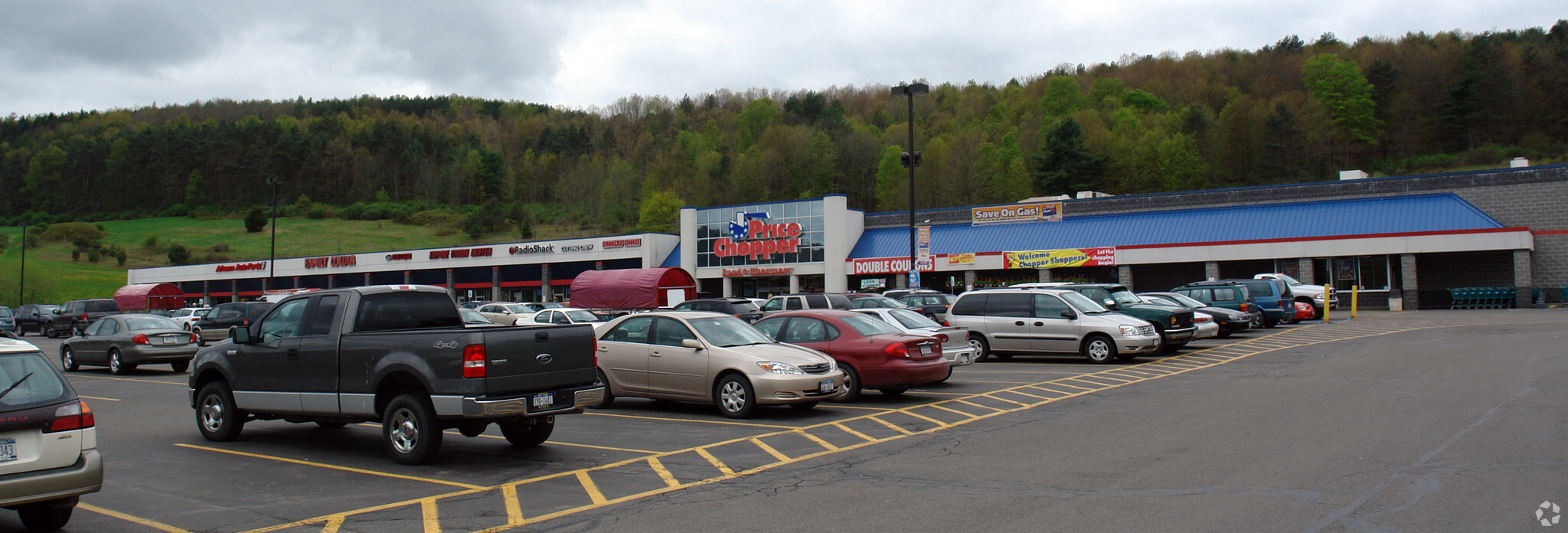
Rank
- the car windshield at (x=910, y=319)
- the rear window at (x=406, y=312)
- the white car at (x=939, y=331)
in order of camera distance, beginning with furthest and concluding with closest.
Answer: the car windshield at (x=910, y=319) < the white car at (x=939, y=331) < the rear window at (x=406, y=312)

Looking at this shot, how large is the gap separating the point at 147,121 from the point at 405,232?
61.0 metres

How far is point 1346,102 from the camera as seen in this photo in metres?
80.0

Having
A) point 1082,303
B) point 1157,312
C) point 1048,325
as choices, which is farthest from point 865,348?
point 1157,312

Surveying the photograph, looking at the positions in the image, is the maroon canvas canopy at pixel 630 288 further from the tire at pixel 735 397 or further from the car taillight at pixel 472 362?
the car taillight at pixel 472 362

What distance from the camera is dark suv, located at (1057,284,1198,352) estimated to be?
20.4 m

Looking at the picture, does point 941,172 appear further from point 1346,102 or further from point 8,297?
point 8,297

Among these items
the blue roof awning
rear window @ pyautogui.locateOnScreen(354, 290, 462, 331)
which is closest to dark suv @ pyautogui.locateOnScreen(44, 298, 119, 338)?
the blue roof awning

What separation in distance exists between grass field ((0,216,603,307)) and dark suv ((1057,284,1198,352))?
241 feet

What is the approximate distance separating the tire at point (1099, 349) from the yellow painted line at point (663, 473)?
505 inches

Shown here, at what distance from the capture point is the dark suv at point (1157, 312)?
2035cm

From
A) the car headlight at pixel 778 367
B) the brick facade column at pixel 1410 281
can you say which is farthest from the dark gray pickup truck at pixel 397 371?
the brick facade column at pixel 1410 281

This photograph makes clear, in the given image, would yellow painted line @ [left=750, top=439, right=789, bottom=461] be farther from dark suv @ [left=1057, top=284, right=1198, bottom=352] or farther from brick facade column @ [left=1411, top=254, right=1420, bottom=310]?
brick facade column @ [left=1411, top=254, right=1420, bottom=310]

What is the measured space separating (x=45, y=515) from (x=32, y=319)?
50612mm

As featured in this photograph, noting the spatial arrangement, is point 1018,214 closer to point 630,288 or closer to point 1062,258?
point 1062,258
